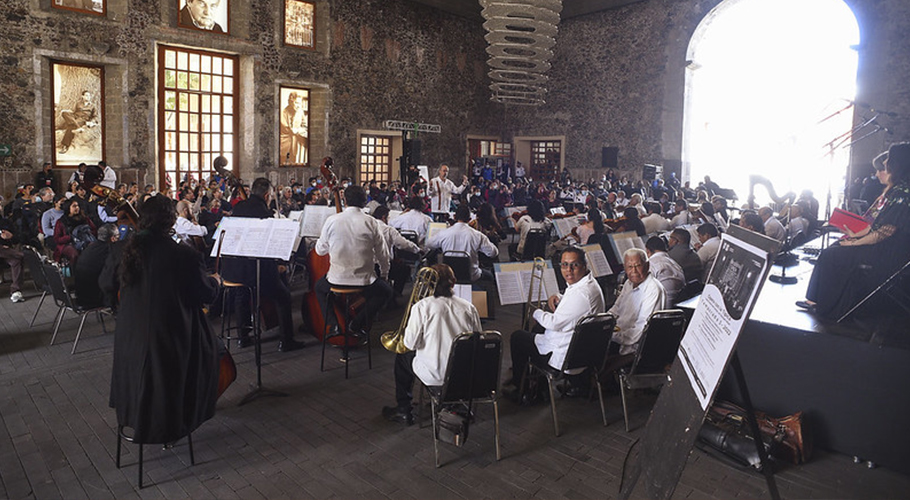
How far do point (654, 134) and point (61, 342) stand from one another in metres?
17.6

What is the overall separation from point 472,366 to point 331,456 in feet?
3.23

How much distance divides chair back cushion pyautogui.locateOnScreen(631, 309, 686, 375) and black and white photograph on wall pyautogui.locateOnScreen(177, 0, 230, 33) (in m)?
12.8

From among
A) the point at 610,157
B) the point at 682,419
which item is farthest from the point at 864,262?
the point at 610,157

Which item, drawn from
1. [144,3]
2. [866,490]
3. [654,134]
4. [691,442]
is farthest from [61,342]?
[654,134]

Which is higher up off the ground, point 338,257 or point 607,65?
point 607,65

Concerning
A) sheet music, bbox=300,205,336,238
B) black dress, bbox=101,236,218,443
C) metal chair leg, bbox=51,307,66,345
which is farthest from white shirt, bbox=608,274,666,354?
metal chair leg, bbox=51,307,66,345

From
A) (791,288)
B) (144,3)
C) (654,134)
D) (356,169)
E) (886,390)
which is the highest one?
(144,3)

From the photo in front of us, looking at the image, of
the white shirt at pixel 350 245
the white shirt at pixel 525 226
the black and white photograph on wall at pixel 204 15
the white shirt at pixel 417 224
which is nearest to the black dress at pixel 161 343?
the white shirt at pixel 350 245

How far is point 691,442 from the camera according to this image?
1.89 metres

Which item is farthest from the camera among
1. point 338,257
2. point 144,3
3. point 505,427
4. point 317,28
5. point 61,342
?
point 317,28

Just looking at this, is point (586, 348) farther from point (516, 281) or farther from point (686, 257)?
point (686, 257)

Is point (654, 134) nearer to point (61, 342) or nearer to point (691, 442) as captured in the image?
point (61, 342)

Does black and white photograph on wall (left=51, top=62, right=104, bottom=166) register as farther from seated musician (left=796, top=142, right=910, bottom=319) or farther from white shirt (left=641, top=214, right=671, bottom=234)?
seated musician (left=796, top=142, right=910, bottom=319)

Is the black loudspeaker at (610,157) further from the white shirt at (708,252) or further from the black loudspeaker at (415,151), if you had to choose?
the white shirt at (708,252)
